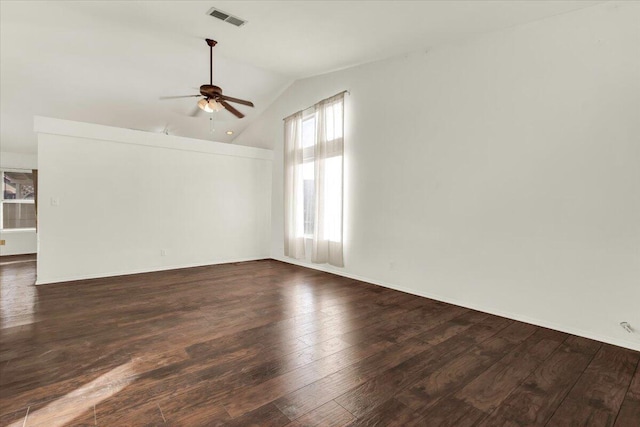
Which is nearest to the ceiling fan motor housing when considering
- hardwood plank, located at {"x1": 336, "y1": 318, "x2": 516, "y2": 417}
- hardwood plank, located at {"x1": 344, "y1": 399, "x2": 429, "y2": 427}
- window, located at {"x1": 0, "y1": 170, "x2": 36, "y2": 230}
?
hardwood plank, located at {"x1": 336, "y1": 318, "x2": 516, "y2": 417}

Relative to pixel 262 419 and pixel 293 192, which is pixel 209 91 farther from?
pixel 262 419

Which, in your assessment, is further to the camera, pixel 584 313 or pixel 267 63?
pixel 267 63

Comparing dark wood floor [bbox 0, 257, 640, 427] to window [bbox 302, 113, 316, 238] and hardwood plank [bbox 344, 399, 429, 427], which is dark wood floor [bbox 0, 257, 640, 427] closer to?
hardwood plank [bbox 344, 399, 429, 427]

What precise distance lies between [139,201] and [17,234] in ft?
14.8

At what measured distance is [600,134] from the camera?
268 centimetres

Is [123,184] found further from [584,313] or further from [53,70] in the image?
[584,313]

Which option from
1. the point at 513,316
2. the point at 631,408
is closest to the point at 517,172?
the point at 513,316

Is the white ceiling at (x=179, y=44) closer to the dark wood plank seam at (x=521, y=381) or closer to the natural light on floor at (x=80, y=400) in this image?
the dark wood plank seam at (x=521, y=381)

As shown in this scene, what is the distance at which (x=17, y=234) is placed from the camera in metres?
7.12

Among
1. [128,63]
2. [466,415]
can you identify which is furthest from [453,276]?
[128,63]

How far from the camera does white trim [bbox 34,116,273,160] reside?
4406mm

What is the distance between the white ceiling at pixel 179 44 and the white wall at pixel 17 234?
0.84 meters

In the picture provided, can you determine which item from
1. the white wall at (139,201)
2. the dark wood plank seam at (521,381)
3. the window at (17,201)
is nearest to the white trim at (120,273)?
the white wall at (139,201)

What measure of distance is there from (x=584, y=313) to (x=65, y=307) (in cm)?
525
